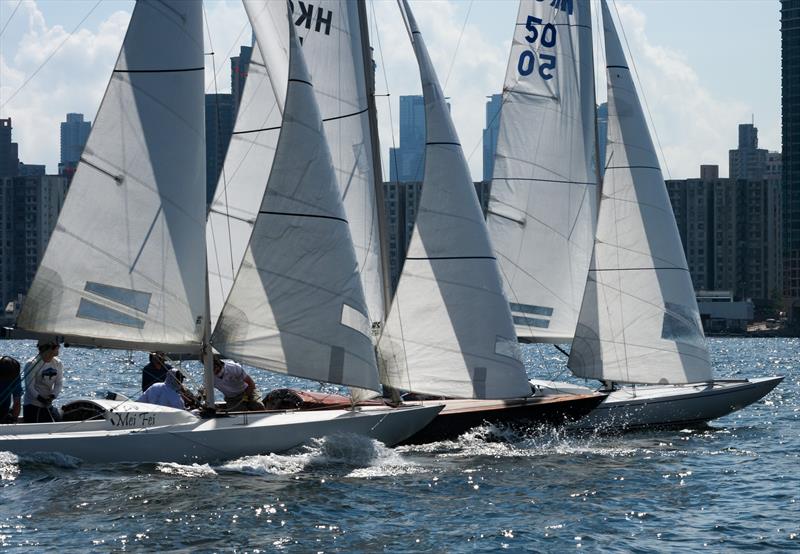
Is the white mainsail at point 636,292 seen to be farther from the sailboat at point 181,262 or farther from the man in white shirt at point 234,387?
the sailboat at point 181,262

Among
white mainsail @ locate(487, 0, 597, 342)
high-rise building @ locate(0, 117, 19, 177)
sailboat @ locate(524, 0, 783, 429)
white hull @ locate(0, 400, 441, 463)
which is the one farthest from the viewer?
high-rise building @ locate(0, 117, 19, 177)

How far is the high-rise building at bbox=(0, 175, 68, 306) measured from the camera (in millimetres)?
118312

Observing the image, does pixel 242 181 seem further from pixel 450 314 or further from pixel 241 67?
pixel 241 67

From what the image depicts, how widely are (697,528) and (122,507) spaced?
622 cm

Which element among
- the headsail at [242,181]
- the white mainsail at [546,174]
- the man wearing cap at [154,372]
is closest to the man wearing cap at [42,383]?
the man wearing cap at [154,372]

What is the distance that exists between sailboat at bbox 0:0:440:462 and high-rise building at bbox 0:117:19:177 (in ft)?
462

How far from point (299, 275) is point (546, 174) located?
9.17 m

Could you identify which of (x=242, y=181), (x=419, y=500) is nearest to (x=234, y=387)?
(x=242, y=181)

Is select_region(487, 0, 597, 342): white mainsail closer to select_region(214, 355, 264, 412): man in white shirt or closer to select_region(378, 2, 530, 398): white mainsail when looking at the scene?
select_region(378, 2, 530, 398): white mainsail

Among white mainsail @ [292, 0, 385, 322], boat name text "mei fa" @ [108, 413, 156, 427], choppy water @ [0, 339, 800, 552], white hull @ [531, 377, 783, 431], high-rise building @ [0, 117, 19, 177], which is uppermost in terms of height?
high-rise building @ [0, 117, 19, 177]

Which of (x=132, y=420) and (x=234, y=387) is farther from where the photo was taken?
(x=234, y=387)

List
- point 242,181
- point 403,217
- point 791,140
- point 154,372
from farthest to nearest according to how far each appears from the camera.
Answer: point 791,140 → point 403,217 → point 242,181 → point 154,372

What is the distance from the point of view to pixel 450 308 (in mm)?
19547

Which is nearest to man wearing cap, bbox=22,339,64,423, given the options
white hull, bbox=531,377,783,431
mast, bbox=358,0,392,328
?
mast, bbox=358,0,392,328
